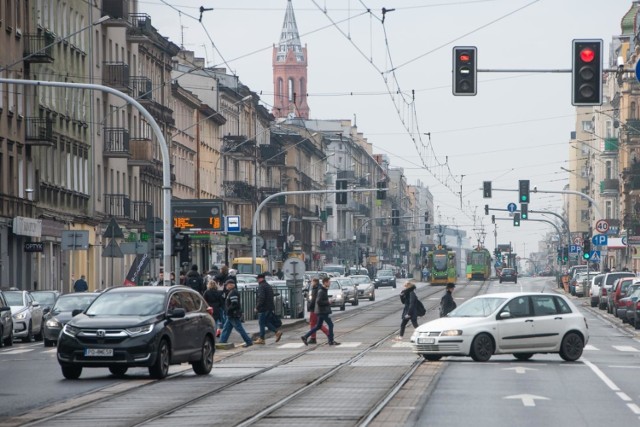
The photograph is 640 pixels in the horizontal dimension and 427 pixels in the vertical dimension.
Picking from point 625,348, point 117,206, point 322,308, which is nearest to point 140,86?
point 117,206

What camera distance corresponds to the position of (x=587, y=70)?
28.9 meters

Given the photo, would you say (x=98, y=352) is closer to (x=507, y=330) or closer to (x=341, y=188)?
(x=507, y=330)

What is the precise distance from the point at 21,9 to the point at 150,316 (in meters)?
35.9

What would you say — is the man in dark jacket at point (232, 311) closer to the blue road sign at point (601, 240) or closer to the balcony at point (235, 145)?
the blue road sign at point (601, 240)

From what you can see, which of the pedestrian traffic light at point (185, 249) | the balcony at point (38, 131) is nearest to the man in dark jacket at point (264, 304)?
the pedestrian traffic light at point (185, 249)

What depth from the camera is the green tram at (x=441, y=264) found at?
124688mm

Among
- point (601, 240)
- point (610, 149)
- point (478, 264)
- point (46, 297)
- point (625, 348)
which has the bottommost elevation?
point (625, 348)

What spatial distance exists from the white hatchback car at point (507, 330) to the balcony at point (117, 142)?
44731mm

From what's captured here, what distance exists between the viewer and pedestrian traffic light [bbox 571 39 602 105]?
28828 mm

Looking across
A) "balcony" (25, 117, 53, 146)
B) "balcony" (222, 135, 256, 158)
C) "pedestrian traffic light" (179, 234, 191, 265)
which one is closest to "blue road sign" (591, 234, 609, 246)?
"balcony" (25, 117, 53, 146)

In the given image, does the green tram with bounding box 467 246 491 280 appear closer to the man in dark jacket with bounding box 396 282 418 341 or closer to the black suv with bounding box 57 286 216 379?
the man in dark jacket with bounding box 396 282 418 341

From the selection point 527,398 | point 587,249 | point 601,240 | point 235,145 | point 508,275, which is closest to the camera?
point 527,398

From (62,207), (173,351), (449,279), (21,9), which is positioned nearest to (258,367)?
(173,351)

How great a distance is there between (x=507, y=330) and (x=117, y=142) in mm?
46561
